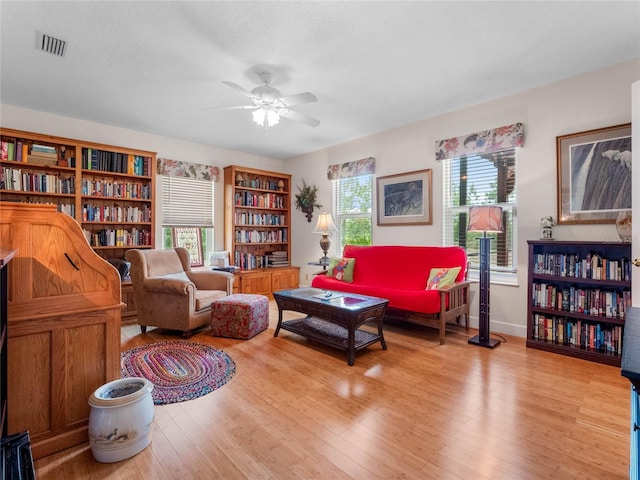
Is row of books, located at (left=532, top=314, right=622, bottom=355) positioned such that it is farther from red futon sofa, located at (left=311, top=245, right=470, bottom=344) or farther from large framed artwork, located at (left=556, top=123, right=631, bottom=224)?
large framed artwork, located at (left=556, top=123, right=631, bottom=224)

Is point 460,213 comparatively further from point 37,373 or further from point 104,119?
point 104,119

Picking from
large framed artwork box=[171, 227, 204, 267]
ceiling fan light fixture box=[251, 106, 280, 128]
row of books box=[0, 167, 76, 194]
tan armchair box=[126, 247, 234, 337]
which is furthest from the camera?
large framed artwork box=[171, 227, 204, 267]

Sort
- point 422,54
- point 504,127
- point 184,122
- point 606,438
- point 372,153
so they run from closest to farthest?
point 606,438
point 422,54
point 504,127
point 184,122
point 372,153

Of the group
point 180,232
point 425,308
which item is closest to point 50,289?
point 425,308

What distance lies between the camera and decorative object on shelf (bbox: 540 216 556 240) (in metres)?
3.09

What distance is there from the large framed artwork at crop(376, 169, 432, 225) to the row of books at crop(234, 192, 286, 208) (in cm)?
209

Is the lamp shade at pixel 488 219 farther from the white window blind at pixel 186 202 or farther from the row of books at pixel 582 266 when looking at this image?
the white window blind at pixel 186 202

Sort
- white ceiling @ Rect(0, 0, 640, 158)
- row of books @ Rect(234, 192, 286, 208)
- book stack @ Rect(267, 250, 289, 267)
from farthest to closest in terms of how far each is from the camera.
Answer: book stack @ Rect(267, 250, 289, 267), row of books @ Rect(234, 192, 286, 208), white ceiling @ Rect(0, 0, 640, 158)

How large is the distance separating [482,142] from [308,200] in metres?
2.87

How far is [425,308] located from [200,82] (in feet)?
10.2

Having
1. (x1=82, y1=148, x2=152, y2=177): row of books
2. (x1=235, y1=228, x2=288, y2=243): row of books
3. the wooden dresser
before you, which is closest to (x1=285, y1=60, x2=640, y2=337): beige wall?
(x1=235, y1=228, x2=288, y2=243): row of books

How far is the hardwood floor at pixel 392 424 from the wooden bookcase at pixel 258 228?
8.62 feet

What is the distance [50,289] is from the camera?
5.21 ft

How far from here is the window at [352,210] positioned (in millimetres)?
4902
